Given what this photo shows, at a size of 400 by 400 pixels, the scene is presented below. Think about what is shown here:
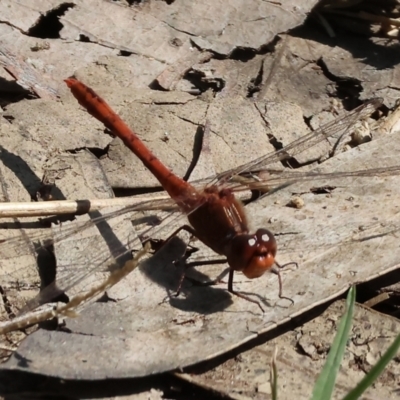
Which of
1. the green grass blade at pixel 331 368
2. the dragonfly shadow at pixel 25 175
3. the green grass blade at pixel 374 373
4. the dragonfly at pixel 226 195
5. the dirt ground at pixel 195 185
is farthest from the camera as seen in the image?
the dragonfly shadow at pixel 25 175

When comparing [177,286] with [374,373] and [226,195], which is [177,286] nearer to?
[226,195]

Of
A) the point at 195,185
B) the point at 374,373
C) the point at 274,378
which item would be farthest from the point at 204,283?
the point at 374,373

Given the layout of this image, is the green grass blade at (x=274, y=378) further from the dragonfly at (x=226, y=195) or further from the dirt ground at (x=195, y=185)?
the dragonfly at (x=226, y=195)

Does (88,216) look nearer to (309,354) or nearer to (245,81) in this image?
(309,354)

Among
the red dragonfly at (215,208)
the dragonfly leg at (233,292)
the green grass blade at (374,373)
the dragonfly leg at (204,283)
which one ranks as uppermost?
the red dragonfly at (215,208)

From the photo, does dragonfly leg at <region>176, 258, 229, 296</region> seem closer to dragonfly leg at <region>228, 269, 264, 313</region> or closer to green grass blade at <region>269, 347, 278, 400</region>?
dragonfly leg at <region>228, 269, 264, 313</region>

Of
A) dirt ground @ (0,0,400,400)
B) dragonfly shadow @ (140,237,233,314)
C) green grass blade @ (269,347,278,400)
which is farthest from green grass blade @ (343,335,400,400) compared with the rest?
dragonfly shadow @ (140,237,233,314)

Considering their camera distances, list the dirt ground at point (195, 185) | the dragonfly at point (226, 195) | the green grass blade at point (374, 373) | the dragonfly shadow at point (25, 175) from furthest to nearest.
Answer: the dragonfly shadow at point (25, 175) < the dragonfly at point (226, 195) < the dirt ground at point (195, 185) < the green grass blade at point (374, 373)

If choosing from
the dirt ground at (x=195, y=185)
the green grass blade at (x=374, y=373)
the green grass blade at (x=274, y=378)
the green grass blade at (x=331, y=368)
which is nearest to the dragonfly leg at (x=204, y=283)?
the dirt ground at (x=195, y=185)
